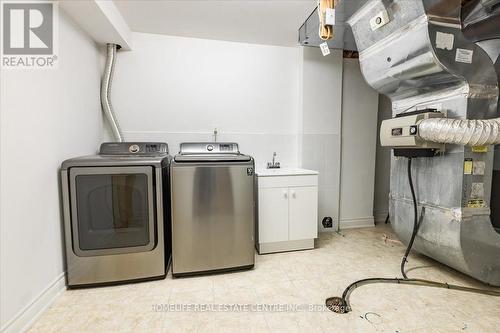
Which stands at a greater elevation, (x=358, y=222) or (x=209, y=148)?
(x=209, y=148)

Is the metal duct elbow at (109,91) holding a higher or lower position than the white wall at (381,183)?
higher

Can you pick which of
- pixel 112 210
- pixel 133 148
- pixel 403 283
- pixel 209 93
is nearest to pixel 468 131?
pixel 403 283

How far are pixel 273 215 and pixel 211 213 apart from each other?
0.73 meters

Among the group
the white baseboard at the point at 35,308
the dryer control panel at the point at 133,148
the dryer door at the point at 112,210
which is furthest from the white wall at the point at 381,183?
the white baseboard at the point at 35,308

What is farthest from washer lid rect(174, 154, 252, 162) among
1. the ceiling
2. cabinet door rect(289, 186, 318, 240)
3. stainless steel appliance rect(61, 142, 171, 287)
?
the ceiling

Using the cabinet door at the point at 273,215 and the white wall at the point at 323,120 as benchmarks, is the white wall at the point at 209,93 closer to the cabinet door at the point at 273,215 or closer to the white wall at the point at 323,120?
the white wall at the point at 323,120

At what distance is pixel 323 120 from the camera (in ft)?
9.93

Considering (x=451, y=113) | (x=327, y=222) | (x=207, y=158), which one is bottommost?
(x=327, y=222)

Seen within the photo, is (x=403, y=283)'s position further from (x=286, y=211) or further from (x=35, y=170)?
(x=35, y=170)

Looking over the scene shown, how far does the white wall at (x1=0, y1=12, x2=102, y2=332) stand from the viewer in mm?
1293

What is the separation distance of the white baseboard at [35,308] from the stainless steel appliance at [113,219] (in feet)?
0.28

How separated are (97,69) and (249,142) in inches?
69.1

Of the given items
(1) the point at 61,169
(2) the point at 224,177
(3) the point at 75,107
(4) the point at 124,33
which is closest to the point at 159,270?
(2) the point at 224,177

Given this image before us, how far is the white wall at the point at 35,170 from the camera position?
129 cm
